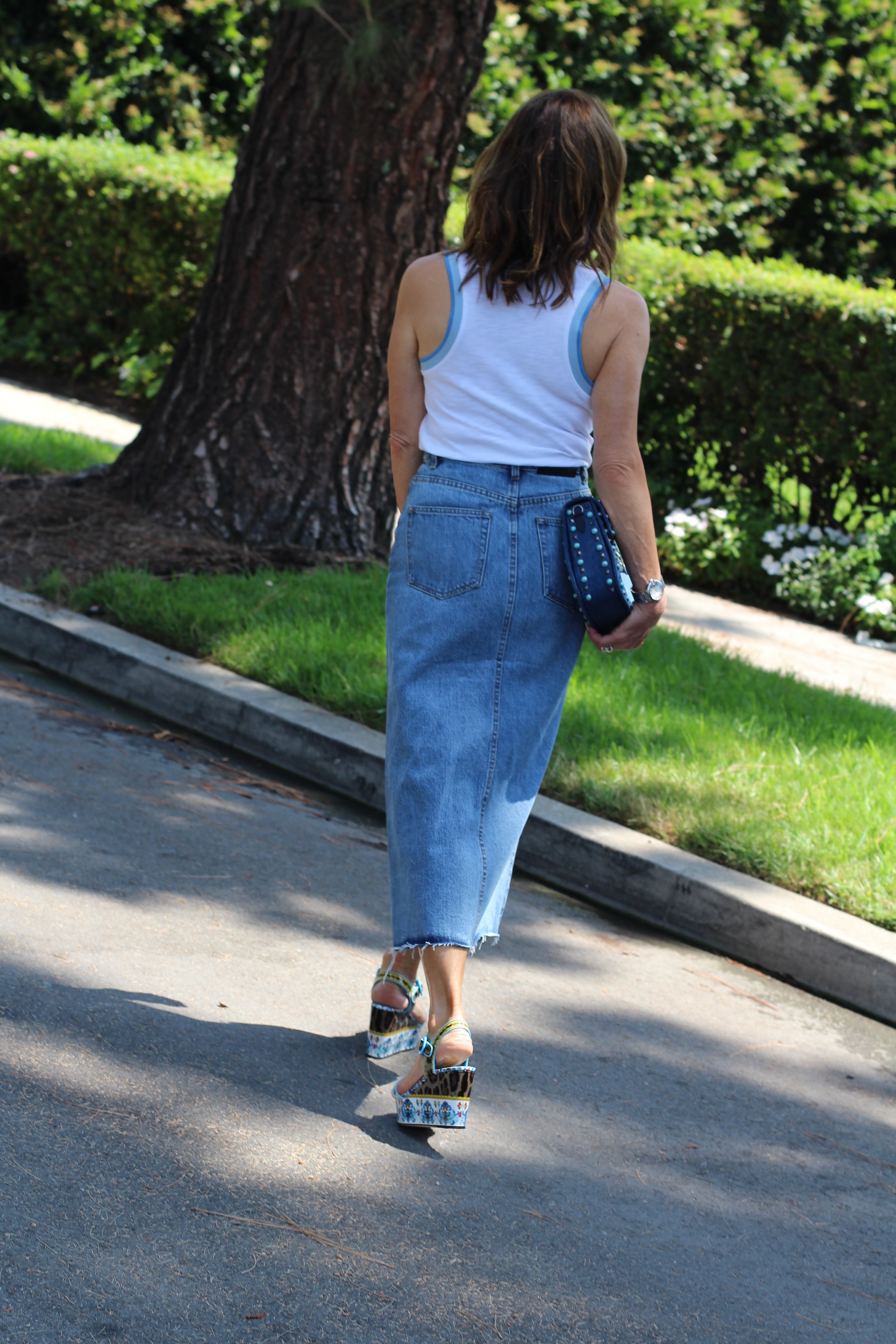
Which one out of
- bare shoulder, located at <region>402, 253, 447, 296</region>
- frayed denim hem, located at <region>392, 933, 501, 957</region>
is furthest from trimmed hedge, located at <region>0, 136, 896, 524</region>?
frayed denim hem, located at <region>392, 933, 501, 957</region>

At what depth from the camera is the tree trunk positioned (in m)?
6.77

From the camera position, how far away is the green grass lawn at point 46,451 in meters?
7.79

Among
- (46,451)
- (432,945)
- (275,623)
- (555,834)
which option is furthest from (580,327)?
(46,451)

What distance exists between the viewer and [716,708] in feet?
18.3

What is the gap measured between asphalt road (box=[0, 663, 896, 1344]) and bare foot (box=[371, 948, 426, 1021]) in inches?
5.2

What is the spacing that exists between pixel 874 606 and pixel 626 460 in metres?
5.56

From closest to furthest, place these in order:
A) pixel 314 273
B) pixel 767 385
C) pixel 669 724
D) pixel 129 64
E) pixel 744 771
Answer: pixel 744 771, pixel 669 724, pixel 314 273, pixel 767 385, pixel 129 64

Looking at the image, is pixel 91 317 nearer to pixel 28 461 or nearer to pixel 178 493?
pixel 28 461

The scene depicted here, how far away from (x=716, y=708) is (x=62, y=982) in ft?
10.5

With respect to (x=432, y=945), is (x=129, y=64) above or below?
above

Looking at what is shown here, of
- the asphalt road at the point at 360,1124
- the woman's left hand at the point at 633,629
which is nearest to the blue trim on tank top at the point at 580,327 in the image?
the woman's left hand at the point at 633,629

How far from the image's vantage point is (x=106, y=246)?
464 inches

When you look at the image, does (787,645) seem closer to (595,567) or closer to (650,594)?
(650,594)

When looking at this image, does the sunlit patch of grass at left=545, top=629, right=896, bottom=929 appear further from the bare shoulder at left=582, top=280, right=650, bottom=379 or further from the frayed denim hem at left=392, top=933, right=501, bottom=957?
the bare shoulder at left=582, top=280, right=650, bottom=379
